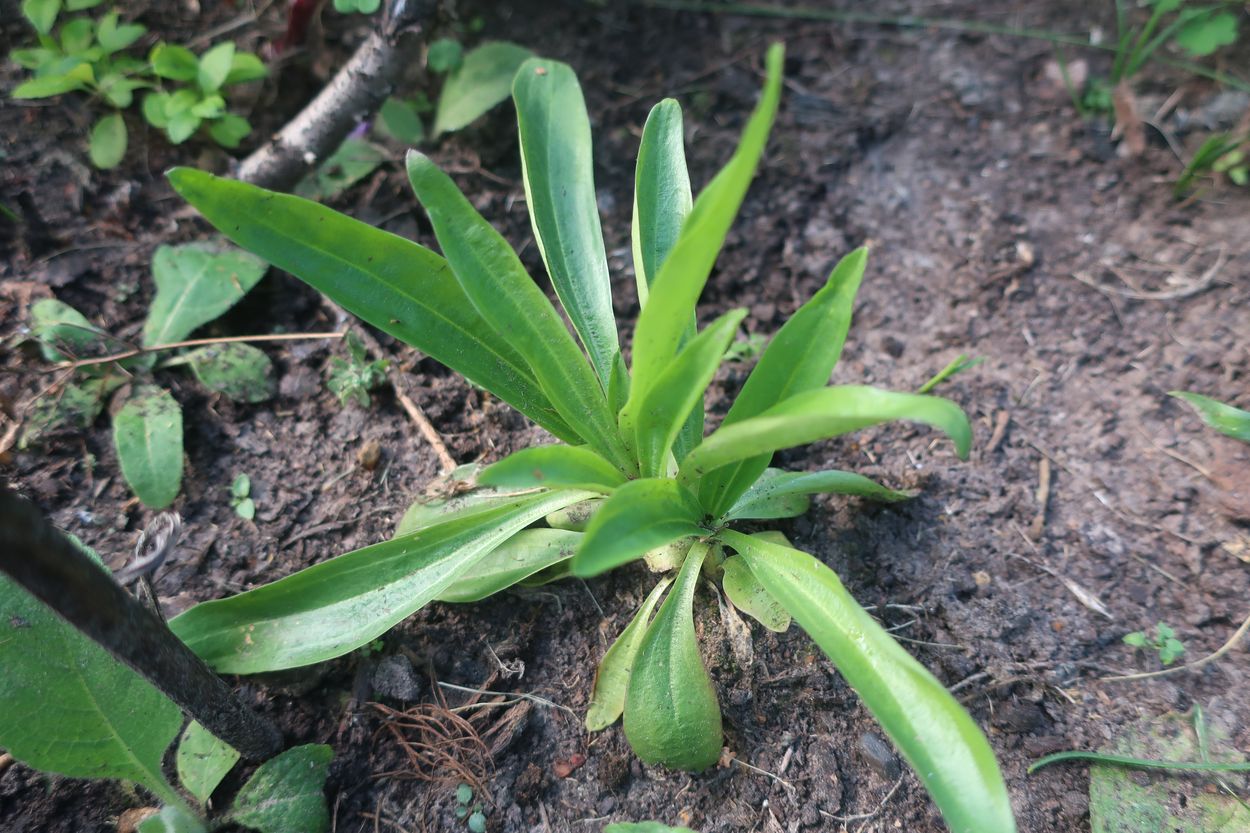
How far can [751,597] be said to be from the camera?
4.65 feet

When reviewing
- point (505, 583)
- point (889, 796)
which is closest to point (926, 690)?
point (889, 796)

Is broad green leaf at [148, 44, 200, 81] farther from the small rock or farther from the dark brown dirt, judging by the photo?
the small rock

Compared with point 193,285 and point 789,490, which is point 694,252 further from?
point 193,285

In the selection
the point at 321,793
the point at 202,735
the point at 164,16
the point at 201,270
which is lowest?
the point at 321,793

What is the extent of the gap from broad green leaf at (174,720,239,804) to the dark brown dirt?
0.10m

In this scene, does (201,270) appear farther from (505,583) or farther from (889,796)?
(889,796)

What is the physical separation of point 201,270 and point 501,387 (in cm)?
88

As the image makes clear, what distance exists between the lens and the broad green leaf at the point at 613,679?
1.38 m

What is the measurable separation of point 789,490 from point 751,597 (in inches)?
9.1

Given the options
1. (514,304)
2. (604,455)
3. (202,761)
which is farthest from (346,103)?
(202,761)

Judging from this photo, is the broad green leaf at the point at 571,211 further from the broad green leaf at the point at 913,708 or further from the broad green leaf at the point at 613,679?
the broad green leaf at the point at 913,708

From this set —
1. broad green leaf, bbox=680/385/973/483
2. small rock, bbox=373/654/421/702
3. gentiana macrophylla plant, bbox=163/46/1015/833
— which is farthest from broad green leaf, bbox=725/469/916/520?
small rock, bbox=373/654/421/702

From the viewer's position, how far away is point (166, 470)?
5.24 feet

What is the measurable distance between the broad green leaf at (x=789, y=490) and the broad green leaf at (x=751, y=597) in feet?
0.33
